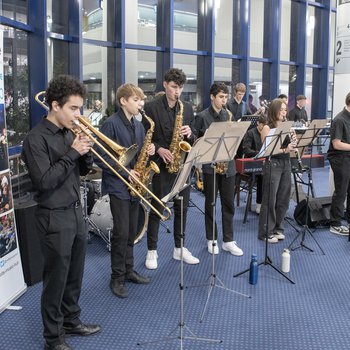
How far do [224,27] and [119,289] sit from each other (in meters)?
7.54

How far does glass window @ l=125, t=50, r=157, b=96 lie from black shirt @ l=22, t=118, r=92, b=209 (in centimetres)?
547

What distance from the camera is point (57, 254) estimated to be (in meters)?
2.60

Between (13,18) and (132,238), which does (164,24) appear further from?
(132,238)

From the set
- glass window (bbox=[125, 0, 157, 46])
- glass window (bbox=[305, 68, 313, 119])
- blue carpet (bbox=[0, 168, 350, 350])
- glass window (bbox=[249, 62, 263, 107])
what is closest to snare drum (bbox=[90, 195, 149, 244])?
blue carpet (bbox=[0, 168, 350, 350])

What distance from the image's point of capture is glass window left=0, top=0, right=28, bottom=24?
518cm

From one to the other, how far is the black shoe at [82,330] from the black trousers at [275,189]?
91.9 inches

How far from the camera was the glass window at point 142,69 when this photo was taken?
8016mm

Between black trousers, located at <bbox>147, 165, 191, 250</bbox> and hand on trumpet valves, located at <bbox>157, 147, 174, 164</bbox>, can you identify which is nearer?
hand on trumpet valves, located at <bbox>157, 147, 174, 164</bbox>

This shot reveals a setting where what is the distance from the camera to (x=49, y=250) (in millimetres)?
2600

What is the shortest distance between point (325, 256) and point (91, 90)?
184 inches

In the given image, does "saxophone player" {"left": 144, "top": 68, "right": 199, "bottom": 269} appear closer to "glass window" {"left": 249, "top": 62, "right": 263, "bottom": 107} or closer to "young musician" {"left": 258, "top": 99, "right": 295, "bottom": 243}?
"young musician" {"left": 258, "top": 99, "right": 295, "bottom": 243}

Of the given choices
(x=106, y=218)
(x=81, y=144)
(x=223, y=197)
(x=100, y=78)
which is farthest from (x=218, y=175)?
(x=100, y=78)

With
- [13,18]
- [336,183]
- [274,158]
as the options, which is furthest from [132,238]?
[13,18]

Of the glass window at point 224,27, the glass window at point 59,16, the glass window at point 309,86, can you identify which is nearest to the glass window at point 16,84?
the glass window at point 59,16
